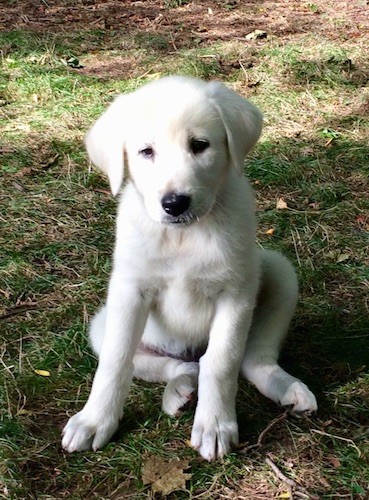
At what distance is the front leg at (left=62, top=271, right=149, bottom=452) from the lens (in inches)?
135

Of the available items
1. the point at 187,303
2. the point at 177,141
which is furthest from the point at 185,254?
the point at 177,141

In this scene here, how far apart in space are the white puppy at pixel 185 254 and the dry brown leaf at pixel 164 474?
14 centimetres

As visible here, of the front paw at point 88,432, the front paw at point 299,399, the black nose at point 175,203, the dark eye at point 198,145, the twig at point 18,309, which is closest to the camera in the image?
the black nose at point 175,203

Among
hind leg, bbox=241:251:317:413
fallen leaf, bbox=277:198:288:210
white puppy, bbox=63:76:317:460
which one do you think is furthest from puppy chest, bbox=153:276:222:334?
fallen leaf, bbox=277:198:288:210

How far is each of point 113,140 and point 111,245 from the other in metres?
1.94

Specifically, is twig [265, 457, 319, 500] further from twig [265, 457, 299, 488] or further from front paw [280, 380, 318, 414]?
front paw [280, 380, 318, 414]

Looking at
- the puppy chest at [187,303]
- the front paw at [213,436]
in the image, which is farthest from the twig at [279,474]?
the puppy chest at [187,303]

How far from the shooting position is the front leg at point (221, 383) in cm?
337

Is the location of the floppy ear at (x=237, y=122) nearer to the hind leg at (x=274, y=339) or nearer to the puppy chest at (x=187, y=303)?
the puppy chest at (x=187, y=303)

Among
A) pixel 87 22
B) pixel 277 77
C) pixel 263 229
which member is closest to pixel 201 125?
pixel 263 229

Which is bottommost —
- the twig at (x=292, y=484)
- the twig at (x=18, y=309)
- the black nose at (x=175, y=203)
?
the twig at (x=18, y=309)

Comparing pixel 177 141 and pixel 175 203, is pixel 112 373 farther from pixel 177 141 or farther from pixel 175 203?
pixel 177 141

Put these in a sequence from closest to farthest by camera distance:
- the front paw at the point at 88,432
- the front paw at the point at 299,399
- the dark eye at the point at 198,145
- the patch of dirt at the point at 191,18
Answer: the dark eye at the point at 198,145, the front paw at the point at 88,432, the front paw at the point at 299,399, the patch of dirt at the point at 191,18

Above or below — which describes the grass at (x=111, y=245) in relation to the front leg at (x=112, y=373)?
below
